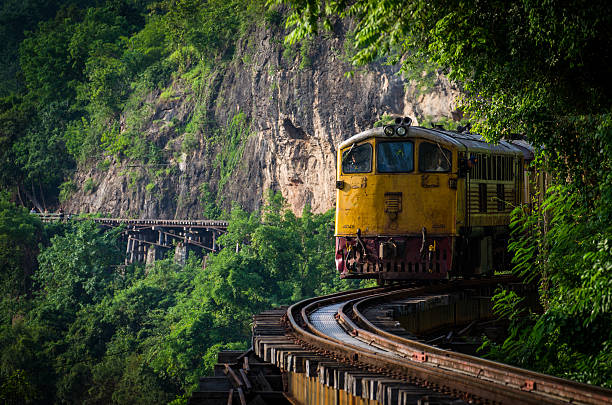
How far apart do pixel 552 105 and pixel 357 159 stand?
489 cm

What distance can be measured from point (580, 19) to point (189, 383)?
2337 cm

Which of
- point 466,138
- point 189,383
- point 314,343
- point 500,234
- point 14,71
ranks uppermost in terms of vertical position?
point 14,71

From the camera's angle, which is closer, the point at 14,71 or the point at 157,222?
the point at 157,222

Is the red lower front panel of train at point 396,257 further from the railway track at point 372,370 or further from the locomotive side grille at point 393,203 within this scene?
the railway track at point 372,370

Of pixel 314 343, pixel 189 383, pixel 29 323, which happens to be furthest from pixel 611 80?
pixel 29 323

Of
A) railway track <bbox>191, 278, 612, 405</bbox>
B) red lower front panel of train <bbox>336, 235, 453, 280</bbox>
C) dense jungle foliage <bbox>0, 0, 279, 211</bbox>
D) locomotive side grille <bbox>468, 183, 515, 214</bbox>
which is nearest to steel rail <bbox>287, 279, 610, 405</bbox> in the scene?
railway track <bbox>191, 278, 612, 405</bbox>

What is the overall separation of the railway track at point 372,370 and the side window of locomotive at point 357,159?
11.4ft

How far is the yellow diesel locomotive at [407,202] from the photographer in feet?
44.2

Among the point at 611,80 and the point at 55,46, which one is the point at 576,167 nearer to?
the point at 611,80

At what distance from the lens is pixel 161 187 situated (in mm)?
49219

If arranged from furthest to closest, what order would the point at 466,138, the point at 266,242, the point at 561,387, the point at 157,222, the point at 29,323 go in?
the point at 157,222, the point at 29,323, the point at 266,242, the point at 466,138, the point at 561,387

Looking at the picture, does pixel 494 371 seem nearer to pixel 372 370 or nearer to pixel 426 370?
pixel 426 370

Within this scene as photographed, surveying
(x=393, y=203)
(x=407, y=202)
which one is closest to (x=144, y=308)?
(x=393, y=203)

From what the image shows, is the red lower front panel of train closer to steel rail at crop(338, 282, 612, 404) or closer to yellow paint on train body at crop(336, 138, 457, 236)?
yellow paint on train body at crop(336, 138, 457, 236)
